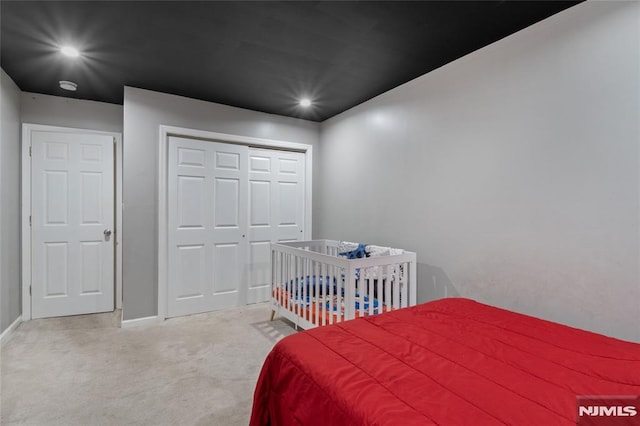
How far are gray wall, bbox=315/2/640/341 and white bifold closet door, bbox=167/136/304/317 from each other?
1.53 metres

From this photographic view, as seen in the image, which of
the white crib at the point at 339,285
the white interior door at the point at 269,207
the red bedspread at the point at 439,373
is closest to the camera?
the red bedspread at the point at 439,373

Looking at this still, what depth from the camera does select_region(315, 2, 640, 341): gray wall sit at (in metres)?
1.69

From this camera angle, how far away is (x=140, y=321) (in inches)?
123

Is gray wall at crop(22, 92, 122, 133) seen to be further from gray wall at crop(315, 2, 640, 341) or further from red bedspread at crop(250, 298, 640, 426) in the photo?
red bedspread at crop(250, 298, 640, 426)

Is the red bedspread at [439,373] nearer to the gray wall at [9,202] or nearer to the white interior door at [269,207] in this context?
the white interior door at [269,207]

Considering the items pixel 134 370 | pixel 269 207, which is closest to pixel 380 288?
pixel 134 370

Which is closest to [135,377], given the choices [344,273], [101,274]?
[344,273]

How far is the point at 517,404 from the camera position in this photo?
0.88 meters

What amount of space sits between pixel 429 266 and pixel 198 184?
2.62m

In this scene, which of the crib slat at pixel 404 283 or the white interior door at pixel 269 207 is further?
the white interior door at pixel 269 207

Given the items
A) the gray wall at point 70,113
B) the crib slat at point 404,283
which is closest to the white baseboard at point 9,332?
the gray wall at point 70,113

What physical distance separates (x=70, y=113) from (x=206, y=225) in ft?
6.35

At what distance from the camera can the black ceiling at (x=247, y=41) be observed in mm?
1901

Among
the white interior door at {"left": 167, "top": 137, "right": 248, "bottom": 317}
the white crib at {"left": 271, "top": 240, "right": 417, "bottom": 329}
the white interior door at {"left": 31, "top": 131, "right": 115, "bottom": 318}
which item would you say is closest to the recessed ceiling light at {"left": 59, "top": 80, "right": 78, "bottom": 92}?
the white interior door at {"left": 31, "top": 131, "right": 115, "bottom": 318}
